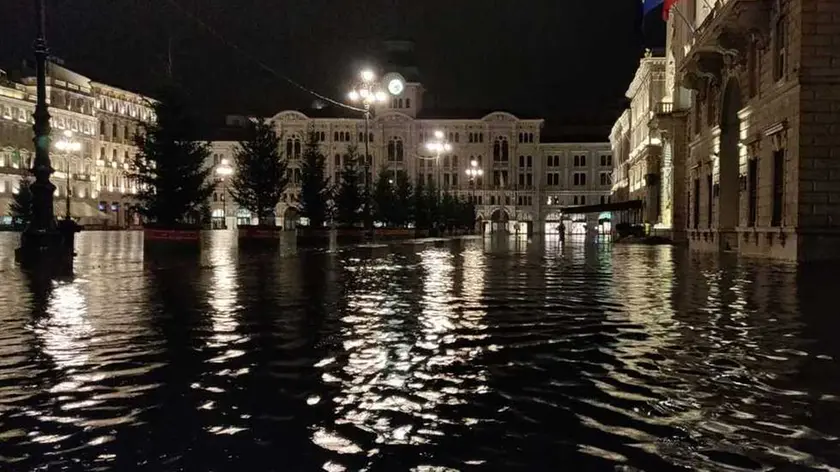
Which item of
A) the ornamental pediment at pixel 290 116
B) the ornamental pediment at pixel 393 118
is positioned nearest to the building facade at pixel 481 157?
the ornamental pediment at pixel 393 118

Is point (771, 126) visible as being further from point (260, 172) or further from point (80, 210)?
point (80, 210)

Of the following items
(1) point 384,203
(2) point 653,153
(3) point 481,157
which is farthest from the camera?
(3) point 481,157

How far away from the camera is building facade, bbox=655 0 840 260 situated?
24125 millimetres

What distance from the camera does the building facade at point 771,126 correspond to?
24.1 m

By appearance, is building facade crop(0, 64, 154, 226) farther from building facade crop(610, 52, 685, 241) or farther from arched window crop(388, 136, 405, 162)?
building facade crop(610, 52, 685, 241)

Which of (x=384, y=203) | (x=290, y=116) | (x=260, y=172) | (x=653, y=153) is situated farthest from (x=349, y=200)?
(x=290, y=116)

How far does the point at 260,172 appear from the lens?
1439 inches

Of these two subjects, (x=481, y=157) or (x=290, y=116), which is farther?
(x=481, y=157)

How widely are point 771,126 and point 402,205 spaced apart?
40.5 meters

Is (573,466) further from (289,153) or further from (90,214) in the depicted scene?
(289,153)

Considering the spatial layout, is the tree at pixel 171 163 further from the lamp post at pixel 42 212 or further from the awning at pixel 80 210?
the awning at pixel 80 210

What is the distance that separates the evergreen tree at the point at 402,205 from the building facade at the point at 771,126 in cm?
2853

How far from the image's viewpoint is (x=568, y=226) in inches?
5369

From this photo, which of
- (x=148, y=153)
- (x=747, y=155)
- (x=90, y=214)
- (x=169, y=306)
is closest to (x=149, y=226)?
(x=148, y=153)
